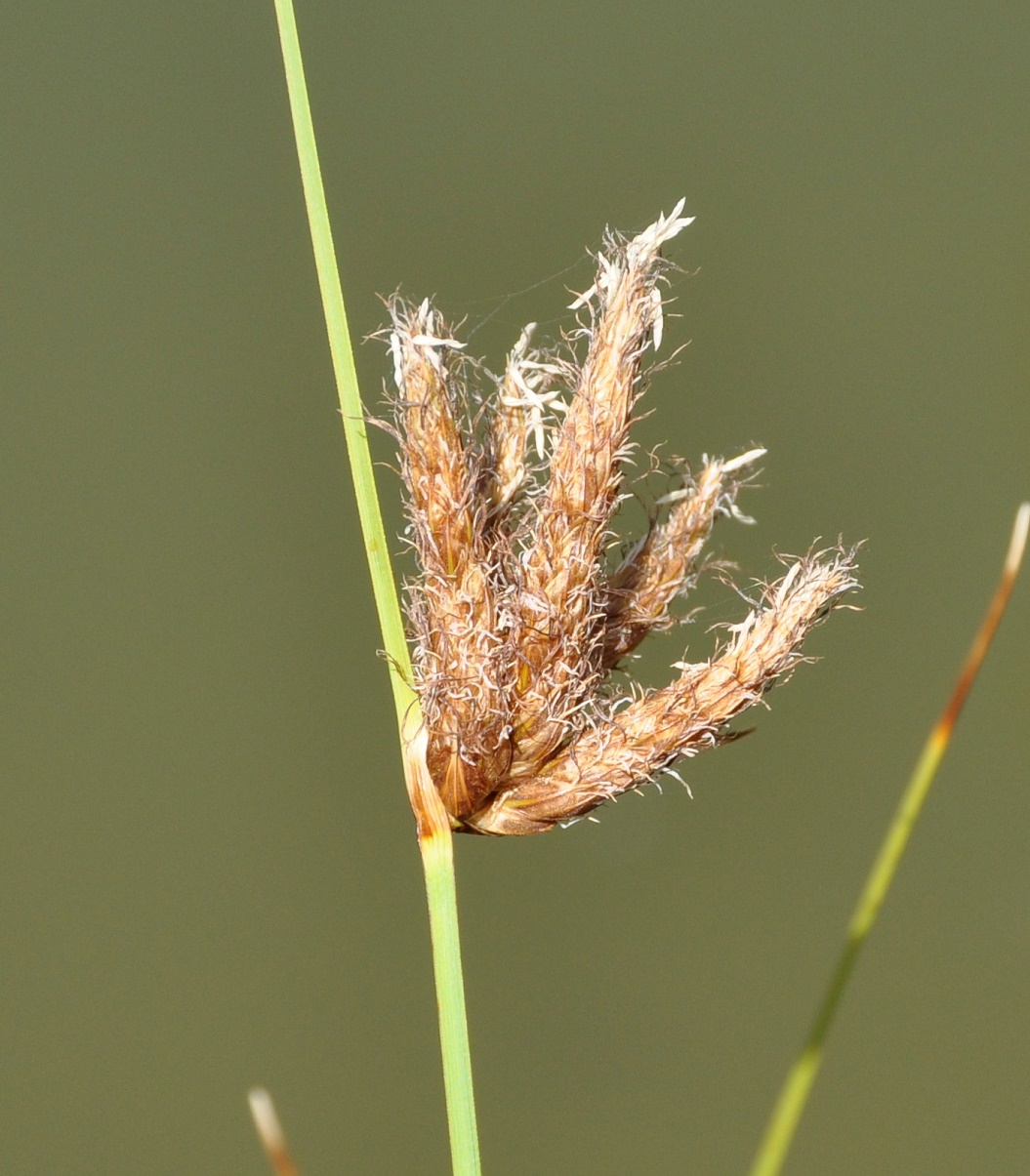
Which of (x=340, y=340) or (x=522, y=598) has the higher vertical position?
(x=340, y=340)

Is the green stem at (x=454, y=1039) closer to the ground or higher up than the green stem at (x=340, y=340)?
closer to the ground

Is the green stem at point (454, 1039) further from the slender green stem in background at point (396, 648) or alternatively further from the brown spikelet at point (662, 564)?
the brown spikelet at point (662, 564)

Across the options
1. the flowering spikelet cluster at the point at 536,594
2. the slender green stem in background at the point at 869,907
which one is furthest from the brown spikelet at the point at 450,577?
the slender green stem in background at the point at 869,907

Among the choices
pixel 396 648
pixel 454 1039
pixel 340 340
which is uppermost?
pixel 340 340

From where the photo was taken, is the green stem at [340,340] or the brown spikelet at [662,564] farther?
the brown spikelet at [662,564]

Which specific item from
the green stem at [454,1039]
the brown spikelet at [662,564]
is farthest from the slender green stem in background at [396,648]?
the brown spikelet at [662,564]

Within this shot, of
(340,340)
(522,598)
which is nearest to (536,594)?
(522,598)

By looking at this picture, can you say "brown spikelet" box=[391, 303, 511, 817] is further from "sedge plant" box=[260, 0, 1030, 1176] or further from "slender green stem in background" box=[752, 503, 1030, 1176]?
"slender green stem in background" box=[752, 503, 1030, 1176]

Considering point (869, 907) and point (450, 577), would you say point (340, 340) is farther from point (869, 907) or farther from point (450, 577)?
point (869, 907)

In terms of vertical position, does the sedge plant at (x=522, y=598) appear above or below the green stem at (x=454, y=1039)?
above

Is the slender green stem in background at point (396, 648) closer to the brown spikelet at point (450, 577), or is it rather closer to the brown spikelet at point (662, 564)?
the brown spikelet at point (450, 577)
